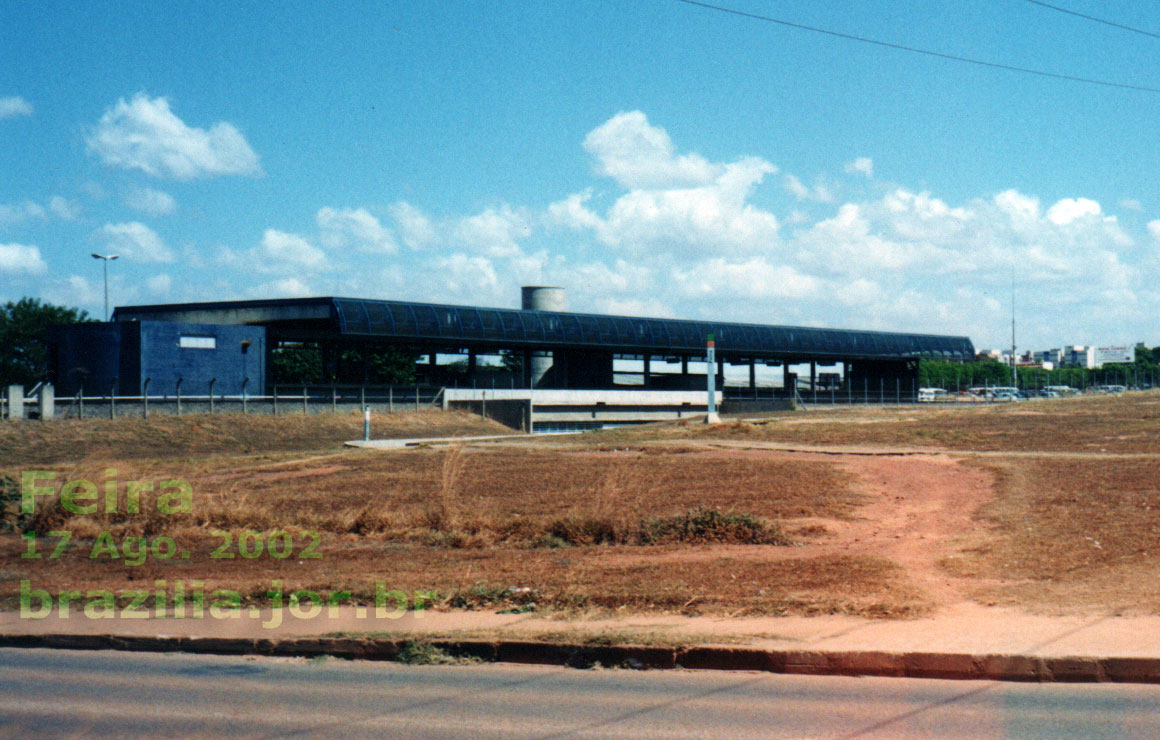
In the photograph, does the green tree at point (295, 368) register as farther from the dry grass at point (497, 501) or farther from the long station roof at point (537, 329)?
the dry grass at point (497, 501)

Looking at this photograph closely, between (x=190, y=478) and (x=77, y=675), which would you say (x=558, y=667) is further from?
(x=190, y=478)

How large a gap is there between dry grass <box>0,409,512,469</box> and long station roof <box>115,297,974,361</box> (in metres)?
7.09

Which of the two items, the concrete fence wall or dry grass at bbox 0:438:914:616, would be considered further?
the concrete fence wall

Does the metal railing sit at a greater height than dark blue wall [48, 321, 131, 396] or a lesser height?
lesser

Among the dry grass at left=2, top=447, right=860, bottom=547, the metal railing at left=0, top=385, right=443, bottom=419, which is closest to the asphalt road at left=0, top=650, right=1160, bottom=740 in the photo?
the dry grass at left=2, top=447, right=860, bottom=547

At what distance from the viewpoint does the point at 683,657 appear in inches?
353

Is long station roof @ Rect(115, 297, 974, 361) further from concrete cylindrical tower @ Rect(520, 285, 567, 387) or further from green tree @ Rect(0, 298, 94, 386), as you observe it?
green tree @ Rect(0, 298, 94, 386)

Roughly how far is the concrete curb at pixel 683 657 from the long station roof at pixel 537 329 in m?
49.9

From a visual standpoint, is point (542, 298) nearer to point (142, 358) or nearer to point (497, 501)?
point (142, 358)

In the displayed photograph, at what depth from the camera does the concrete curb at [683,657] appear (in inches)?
325

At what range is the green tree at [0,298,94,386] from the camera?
87.6 meters

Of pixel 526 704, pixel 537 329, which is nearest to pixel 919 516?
pixel 526 704

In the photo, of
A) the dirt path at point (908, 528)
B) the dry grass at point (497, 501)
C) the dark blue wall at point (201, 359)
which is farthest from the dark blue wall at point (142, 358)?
the dirt path at point (908, 528)

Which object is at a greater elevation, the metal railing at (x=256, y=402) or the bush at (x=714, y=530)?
the metal railing at (x=256, y=402)
